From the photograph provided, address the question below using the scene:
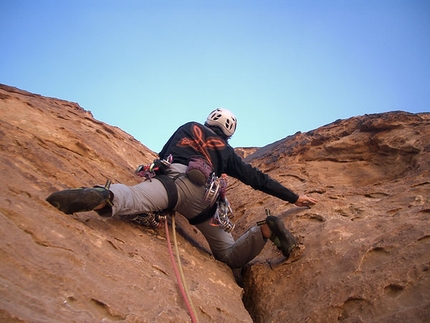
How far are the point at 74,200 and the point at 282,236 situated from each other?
2459mm

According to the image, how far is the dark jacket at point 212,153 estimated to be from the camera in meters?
4.81

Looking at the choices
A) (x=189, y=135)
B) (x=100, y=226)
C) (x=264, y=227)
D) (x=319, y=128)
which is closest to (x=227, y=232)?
(x=264, y=227)

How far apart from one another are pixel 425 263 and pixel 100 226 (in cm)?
324

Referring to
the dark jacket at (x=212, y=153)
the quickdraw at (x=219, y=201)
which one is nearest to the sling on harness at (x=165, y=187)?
the dark jacket at (x=212, y=153)

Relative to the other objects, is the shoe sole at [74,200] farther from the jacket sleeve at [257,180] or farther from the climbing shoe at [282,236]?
the jacket sleeve at [257,180]

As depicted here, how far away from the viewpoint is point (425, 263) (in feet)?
10.3

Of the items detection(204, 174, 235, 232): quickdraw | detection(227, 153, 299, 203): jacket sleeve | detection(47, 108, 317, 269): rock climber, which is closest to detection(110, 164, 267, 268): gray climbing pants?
detection(47, 108, 317, 269): rock climber

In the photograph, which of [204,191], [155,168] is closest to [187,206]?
[204,191]

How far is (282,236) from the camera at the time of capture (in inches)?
167

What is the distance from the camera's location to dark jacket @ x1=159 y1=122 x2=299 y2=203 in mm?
4809

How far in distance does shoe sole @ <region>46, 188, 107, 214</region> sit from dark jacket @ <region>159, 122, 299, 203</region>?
1548 millimetres

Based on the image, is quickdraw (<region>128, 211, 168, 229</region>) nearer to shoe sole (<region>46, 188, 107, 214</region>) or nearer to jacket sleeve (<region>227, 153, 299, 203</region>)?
shoe sole (<region>46, 188, 107, 214</region>)

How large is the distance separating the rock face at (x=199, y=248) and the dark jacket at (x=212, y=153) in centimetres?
70

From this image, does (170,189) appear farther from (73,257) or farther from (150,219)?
(73,257)
